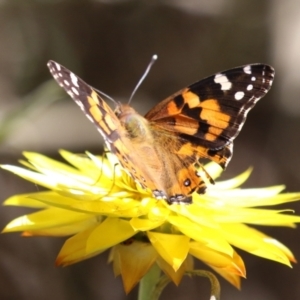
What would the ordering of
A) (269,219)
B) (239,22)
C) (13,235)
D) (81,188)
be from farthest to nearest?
(239,22), (13,235), (81,188), (269,219)

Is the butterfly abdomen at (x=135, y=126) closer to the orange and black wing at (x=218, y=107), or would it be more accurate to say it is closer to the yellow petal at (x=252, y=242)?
the orange and black wing at (x=218, y=107)

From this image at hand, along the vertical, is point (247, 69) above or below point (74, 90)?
below

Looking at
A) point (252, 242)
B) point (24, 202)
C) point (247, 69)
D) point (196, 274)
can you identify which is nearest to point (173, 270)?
point (196, 274)

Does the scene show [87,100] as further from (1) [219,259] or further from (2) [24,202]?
(1) [219,259]

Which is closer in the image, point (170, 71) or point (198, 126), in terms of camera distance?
point (198, 126)

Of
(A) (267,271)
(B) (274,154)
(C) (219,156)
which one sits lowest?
(A) (267,271)

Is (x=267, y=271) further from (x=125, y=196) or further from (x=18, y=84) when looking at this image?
(x=125, y=196)

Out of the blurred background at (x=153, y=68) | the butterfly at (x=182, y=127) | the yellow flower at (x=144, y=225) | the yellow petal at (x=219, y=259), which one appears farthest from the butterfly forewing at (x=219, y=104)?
the blurred background at (x=153, y=68)

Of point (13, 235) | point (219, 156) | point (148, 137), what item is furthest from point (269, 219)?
point (13, 235)
